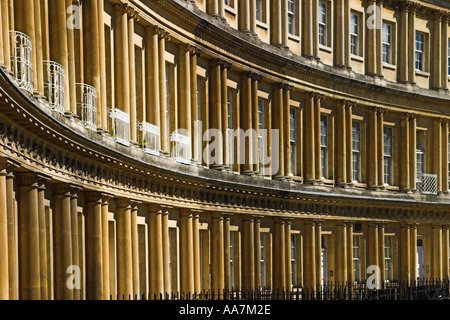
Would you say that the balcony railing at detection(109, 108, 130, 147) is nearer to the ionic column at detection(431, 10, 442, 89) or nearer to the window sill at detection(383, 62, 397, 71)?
the window sill at detection(383, 62, 397, 71)

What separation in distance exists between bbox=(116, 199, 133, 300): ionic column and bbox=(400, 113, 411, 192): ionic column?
2427 centimetres

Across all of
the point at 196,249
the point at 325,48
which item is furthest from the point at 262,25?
the point at 196,249

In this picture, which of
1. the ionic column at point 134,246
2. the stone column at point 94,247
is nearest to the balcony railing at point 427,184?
the ionic column at point 134,246

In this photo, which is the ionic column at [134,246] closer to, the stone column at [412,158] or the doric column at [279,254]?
the doric column at [279,254]

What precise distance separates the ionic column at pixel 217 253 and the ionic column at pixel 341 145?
10.9m

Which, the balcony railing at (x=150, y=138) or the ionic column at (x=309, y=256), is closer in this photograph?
the balcony railing at (x=150, y=138)

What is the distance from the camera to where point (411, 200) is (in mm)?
56094

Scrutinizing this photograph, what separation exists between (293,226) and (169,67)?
12.4m

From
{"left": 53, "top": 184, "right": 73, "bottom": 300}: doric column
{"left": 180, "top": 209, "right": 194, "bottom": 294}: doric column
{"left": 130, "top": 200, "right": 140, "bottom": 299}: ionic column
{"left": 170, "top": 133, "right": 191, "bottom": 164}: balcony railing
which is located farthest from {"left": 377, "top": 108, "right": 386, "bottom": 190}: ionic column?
{"left": 53, "top": 184, "right": 73, "bottom": 300}: doric column

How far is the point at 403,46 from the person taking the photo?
187 feet

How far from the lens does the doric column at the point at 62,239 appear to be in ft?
94.3

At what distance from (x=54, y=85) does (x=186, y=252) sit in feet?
44.4

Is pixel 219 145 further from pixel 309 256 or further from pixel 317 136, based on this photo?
pixel 317 136
